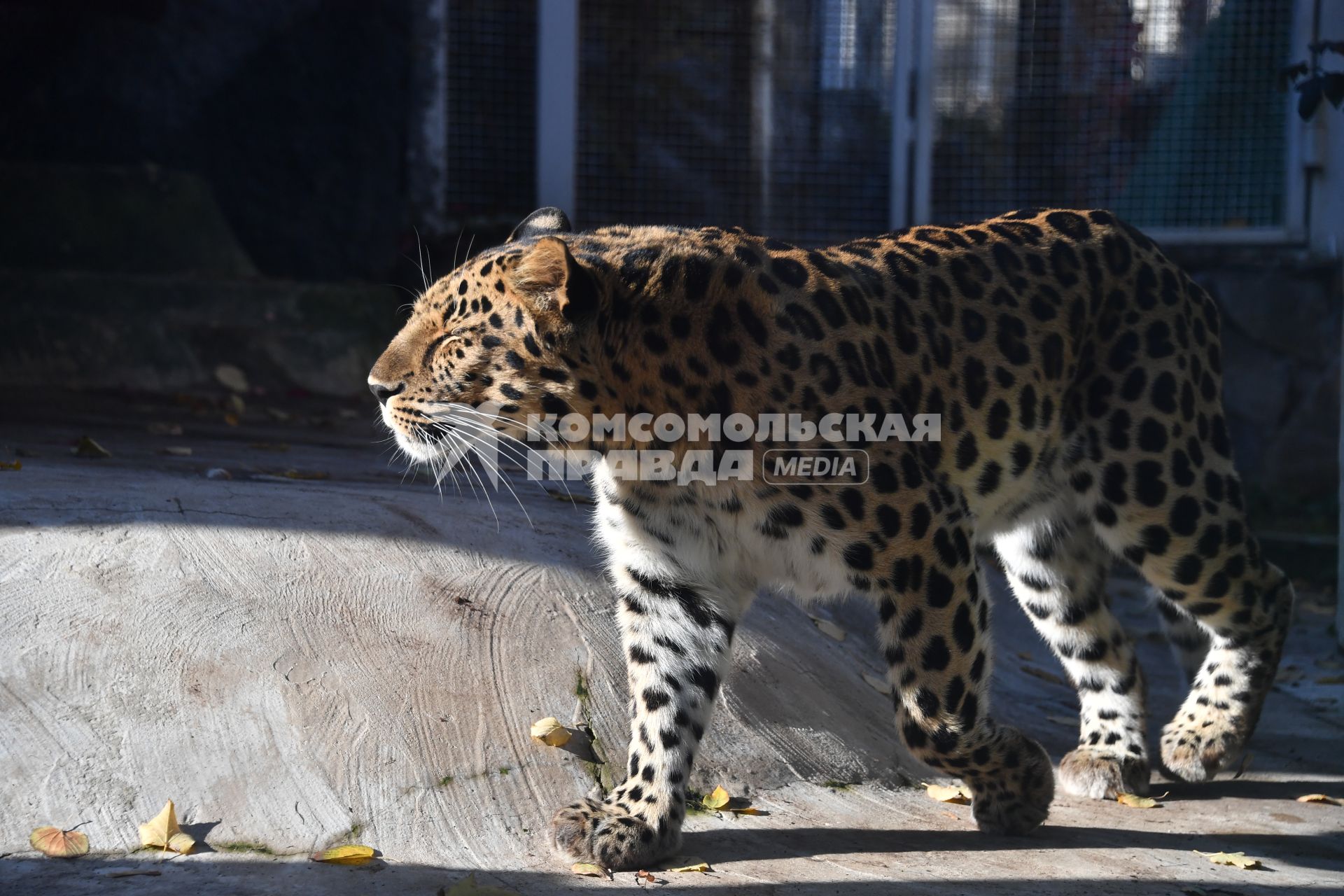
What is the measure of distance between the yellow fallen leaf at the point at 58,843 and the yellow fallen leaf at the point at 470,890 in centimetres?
88

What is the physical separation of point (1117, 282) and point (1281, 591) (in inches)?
51.3

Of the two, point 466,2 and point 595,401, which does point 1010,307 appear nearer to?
point 595,401

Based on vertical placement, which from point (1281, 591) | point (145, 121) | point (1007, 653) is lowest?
point (1007, 653)

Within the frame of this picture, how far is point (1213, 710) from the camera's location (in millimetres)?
4703

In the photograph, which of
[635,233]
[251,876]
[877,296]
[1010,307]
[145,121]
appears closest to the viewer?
[251,876]

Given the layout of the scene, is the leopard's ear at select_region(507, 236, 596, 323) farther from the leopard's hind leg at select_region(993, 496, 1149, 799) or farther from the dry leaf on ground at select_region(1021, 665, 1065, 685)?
the dry leaf on ground at select_region(1021, 665, 1065, 685)

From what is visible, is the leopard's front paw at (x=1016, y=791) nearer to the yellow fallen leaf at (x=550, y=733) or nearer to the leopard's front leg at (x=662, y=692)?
the leopard's front leg at (x=662, y=692)

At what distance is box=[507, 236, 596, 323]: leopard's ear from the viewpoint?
3.33m

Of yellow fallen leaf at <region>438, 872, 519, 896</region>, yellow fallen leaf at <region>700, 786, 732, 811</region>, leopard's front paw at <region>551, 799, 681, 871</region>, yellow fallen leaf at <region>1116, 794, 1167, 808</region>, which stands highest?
yellow fallen leaf at <region>438, 872, 519, 896</region>

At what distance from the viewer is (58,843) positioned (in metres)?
3.16

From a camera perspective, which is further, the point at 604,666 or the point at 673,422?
the point at 604,666

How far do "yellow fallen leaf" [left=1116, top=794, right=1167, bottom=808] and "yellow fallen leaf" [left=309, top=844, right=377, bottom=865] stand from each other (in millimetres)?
2563

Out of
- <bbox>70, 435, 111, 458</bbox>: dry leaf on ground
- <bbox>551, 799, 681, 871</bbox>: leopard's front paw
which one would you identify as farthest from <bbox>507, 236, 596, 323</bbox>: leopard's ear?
<bbox>70, 435, 111, 458</bbox>: dry leaf on ground

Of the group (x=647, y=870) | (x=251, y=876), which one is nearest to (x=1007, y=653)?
(x=647, y=870)
